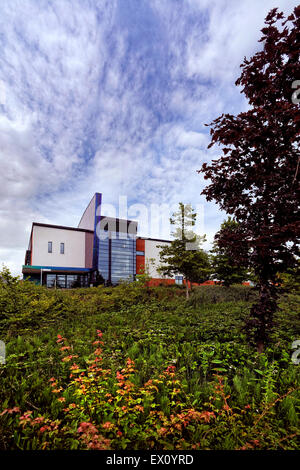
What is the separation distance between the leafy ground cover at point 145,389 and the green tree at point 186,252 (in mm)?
9643

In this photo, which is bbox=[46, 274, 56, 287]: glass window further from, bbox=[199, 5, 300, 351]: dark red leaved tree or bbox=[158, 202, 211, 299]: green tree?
bbox=[199, 5, 300, 351]: dark red leaved tree

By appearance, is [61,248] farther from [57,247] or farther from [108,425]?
[108,425]

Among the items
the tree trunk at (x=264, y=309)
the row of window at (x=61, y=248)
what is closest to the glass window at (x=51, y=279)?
the row of window at (x=61, y=248)

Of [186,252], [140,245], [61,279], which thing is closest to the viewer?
[186,252]

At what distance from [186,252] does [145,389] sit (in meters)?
13.7

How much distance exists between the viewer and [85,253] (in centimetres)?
3681

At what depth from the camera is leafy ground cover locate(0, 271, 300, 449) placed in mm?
2412

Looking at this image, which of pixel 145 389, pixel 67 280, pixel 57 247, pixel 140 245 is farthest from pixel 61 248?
pixel 145 389

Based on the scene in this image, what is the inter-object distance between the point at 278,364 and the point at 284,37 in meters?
5.68

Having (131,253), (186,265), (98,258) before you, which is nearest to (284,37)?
(186,265)

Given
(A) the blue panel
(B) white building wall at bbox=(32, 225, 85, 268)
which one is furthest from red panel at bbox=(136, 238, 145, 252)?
(B) white building wall at bbox=(32, 225, 85, 268)

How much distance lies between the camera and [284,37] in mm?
3783

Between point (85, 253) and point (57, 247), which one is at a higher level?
point (57, 247)

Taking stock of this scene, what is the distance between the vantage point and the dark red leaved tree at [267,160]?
3.65 metres
